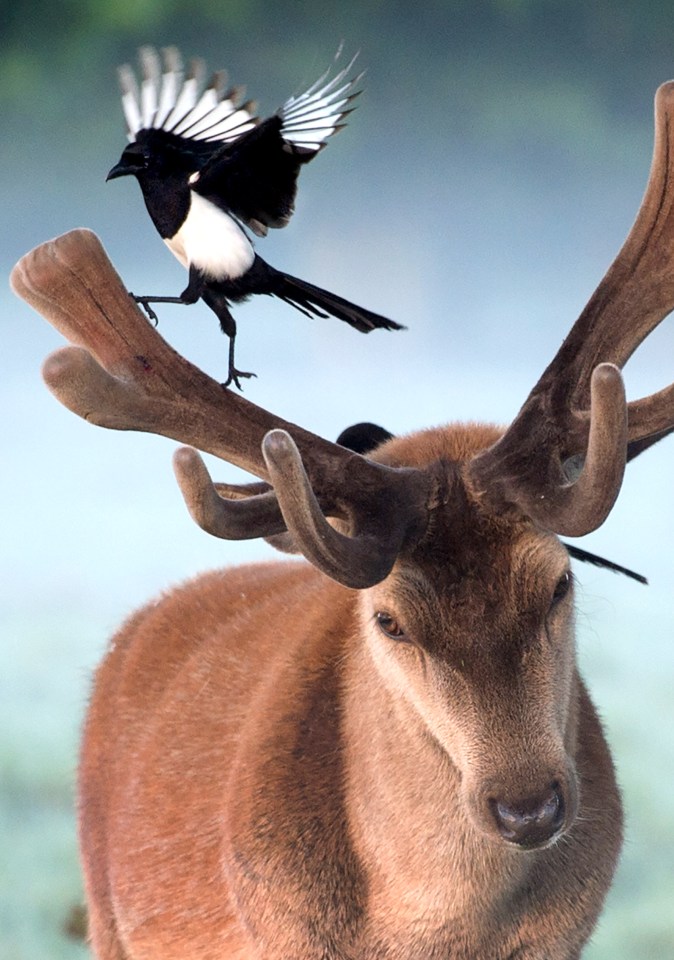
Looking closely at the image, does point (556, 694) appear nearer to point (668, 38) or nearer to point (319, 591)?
point (319, 591)

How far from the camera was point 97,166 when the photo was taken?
12.1ft

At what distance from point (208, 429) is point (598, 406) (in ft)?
1.78

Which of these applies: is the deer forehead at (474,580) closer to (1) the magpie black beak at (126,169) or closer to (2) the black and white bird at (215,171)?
(2) the black and white bird at (215,171)

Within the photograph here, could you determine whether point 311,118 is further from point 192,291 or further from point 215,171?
point 192,291

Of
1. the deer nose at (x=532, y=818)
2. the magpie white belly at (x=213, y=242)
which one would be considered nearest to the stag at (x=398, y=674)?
the deer nose at (x=532, y=818)

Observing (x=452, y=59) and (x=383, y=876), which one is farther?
(x=452, y=59)

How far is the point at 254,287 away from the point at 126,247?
4.82 ft

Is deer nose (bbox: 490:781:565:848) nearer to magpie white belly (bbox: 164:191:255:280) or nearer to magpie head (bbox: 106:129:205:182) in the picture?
magpie white belly (bbox: 164:191:255:280)

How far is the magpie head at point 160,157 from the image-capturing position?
6.71 feet

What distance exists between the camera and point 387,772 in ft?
6.01

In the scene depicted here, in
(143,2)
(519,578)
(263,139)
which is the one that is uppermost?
(143,2)

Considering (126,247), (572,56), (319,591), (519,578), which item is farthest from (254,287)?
(572,56)

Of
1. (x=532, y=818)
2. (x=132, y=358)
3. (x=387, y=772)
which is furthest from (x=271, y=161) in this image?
(x=532, y=818)

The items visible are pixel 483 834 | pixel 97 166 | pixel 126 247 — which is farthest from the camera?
pixel 97 166
